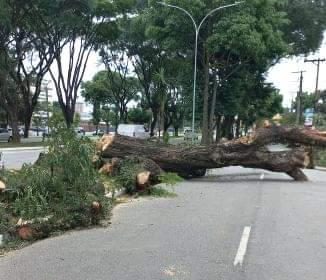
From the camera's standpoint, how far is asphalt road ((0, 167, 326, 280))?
6352 mm

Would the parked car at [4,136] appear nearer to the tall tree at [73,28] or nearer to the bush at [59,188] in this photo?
the tall tree at [73,28]

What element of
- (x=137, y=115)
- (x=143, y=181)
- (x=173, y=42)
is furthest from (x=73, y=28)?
(x=137, y=115)

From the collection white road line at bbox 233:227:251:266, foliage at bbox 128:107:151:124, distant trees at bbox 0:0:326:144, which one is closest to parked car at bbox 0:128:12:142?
distant trees at bbox 0:0:326:144

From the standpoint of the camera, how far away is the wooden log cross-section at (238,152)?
17.1 m

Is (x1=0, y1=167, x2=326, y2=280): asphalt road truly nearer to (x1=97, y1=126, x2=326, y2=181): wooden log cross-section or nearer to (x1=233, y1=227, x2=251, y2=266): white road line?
(x1=233, y1=227, x2=251, y2=266): white road line

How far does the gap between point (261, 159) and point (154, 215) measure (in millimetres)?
8440

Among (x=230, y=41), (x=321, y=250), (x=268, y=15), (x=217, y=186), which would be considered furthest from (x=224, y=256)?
(x=268, y=15)

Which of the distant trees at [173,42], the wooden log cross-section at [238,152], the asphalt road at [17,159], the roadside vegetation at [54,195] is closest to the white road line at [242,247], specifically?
the roadside vegetation at [54,195]

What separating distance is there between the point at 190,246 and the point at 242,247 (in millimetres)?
738

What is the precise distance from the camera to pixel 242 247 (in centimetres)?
771

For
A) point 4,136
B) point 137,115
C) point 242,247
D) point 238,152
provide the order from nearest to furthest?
1. point 242,247
2. point 238,152
3. point 4,136
4. point 137,115

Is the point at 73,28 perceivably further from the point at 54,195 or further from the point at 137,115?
the point at 137,115

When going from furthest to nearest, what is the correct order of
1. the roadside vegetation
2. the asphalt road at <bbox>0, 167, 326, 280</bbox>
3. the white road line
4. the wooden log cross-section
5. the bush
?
1. the wooden log cross-section
2. the bush
3. the roadside vegetation
4. the white road line
5. the asphalt road at <bbox>0, 167, 326, 280</bbox>

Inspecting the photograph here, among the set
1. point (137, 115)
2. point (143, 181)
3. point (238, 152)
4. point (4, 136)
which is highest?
point (238, 152)
